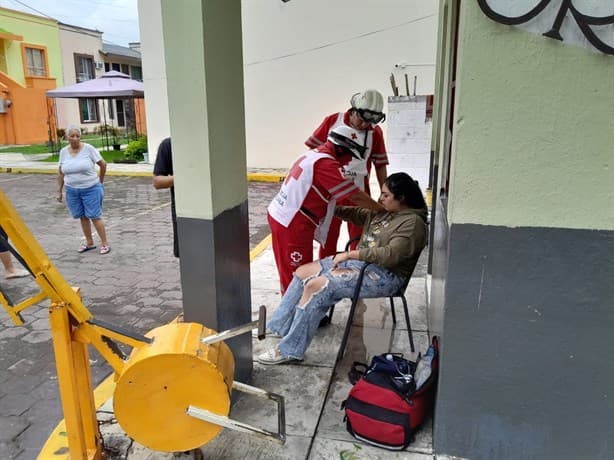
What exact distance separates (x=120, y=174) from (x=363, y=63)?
6.79m

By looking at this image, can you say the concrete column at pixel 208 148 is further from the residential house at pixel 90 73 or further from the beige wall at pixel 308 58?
the residential house at pixel 90 73

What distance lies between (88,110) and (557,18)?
98.7 ft

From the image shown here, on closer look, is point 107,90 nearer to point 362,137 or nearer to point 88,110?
point 362,137

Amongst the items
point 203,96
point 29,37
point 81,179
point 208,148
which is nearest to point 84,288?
point 81,179

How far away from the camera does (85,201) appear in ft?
19.9

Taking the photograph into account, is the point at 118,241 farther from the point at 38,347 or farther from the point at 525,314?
the point at 525,314

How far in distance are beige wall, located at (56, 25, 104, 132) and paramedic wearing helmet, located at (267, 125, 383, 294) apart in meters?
24.3

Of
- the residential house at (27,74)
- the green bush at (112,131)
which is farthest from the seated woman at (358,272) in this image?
the green bush at (112,131)

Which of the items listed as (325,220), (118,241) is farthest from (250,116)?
(325,220)

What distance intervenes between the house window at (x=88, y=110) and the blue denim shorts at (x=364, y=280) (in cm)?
2758

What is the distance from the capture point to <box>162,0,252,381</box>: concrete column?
241 centimetres

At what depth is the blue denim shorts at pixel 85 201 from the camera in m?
6.05

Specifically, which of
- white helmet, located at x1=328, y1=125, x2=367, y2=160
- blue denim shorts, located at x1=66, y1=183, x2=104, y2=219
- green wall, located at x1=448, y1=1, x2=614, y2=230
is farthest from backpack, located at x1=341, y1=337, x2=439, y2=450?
blue denim shorts, located at x1=66, y1=183, x2=104, y2=219

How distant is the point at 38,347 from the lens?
3.81 metres
